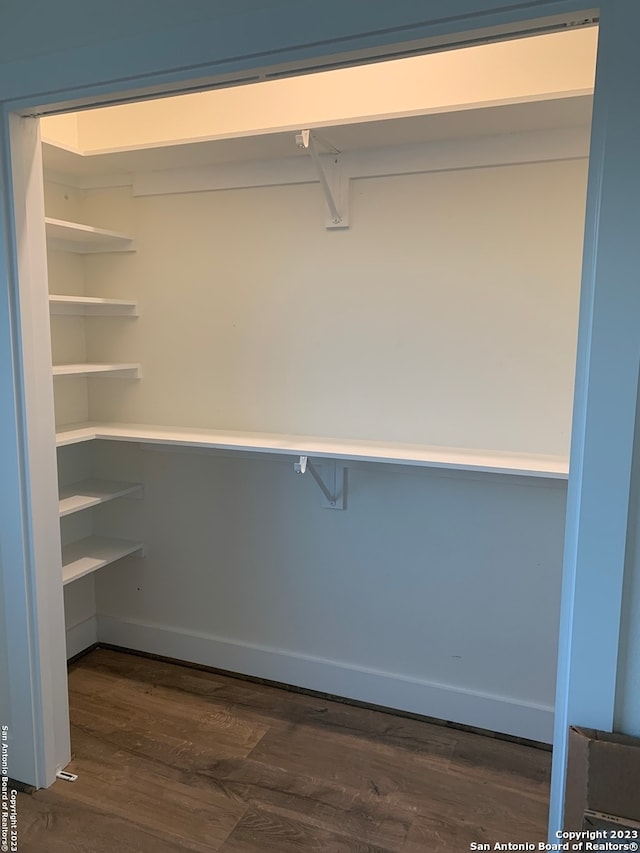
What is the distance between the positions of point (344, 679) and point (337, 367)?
1293mm

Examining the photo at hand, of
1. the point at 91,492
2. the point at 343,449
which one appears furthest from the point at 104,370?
the point at 343,449

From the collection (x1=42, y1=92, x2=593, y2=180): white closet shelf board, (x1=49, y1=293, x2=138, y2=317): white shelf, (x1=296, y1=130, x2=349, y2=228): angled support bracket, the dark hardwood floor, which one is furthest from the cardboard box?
(x1=49, y1=293, x2=138, y2=317): white shelf

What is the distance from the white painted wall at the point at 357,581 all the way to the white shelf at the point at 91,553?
79 mm

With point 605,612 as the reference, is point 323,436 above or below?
above

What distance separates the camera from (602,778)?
121 cm

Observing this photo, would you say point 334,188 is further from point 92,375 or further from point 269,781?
point 269,781

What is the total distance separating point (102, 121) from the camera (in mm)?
2576

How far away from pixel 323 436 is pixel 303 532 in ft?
1.39

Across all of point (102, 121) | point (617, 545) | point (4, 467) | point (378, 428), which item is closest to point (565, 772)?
point (617, 545)

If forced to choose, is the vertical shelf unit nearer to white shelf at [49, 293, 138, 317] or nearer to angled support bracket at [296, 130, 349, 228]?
white shelf at [49, 293, 138, 317]

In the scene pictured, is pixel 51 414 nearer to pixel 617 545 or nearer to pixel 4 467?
pixel 4 467

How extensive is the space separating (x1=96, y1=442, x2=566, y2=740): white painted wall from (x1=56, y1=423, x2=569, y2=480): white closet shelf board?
0.45 ft

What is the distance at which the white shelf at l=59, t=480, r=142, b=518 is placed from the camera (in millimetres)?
2477

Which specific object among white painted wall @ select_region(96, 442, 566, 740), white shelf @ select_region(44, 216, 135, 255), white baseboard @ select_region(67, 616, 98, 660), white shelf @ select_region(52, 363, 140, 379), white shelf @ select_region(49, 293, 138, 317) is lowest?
white baseboard @ select_region(67, 616, 98, 660)
